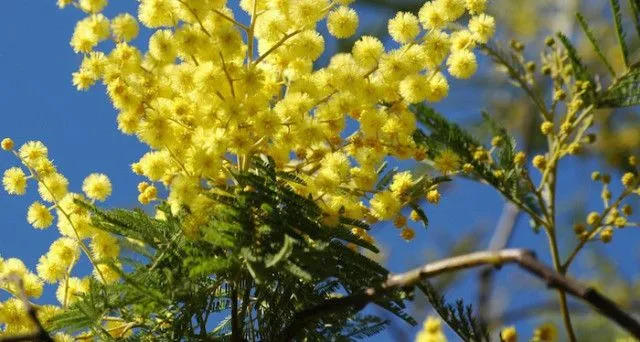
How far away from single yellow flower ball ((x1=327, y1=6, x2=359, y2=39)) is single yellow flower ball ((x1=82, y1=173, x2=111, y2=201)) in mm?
673

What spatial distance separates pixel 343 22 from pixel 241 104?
44 centimetres

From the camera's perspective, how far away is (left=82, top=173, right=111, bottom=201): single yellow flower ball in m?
2.35

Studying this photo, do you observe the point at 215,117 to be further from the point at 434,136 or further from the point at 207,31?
the point at 434,136

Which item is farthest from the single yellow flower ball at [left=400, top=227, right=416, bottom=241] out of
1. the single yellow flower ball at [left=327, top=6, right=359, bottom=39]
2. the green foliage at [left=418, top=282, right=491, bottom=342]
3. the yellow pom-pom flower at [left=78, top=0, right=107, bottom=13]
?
the yellow pom-pom flower at [left=78, top=0, right=107, bottom=13]

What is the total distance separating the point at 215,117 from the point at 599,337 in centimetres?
183

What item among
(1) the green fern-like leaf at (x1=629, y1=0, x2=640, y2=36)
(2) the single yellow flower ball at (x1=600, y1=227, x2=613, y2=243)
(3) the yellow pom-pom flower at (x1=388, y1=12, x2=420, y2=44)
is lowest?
(2) the single yellow flower ball at (x1=600, y1=227, x2=613, y2=243)

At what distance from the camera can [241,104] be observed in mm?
2121

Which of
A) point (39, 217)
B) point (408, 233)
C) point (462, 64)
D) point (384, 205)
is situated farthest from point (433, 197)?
point (39, 217)

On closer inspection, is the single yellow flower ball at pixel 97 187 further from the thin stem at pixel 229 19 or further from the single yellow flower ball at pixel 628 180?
the single yellow flower ball at pixel 628 180

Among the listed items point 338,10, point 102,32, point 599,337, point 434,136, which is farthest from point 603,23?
point 102,32

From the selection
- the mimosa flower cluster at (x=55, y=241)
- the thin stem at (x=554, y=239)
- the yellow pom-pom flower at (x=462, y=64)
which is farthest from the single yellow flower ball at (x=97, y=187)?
the thin stem at (x=554, y=239)

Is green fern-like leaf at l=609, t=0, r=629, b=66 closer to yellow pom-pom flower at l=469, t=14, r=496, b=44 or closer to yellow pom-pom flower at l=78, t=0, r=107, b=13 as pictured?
yellow pom-pom flower at l=469, t=14, r=496, b=44

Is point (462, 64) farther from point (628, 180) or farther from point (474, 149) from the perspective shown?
point (628, 180)

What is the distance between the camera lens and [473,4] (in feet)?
8.40
